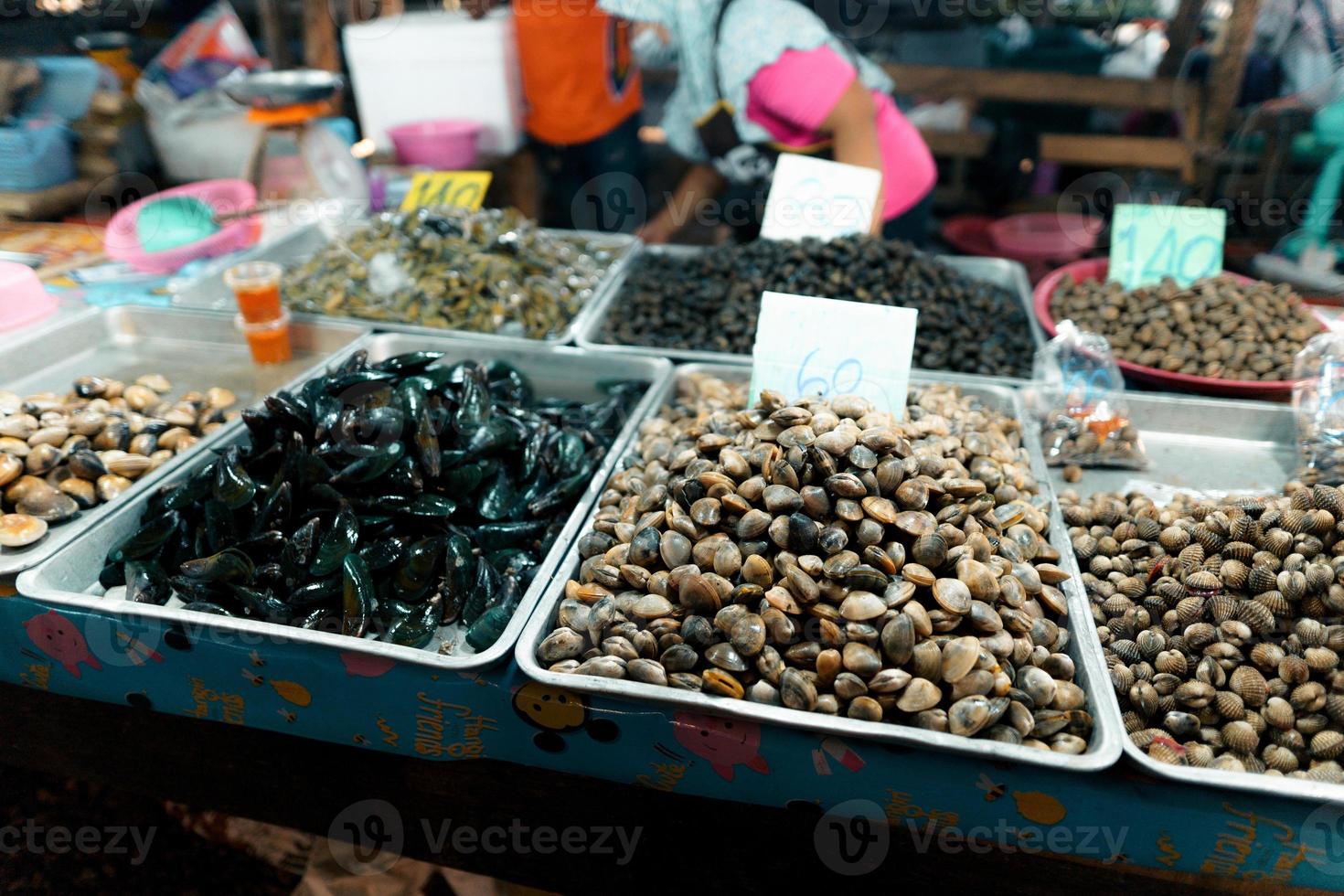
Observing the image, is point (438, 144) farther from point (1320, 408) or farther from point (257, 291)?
point (1320, 408)

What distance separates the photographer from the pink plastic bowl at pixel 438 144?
3.21 m

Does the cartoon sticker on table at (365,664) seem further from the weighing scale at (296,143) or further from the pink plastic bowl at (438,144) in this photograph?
the pink plastic bowl at (438,144)

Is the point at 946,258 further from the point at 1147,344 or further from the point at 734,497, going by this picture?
the point at 734,497

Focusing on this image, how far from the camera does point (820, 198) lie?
2.41 m

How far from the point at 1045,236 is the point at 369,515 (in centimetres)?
357

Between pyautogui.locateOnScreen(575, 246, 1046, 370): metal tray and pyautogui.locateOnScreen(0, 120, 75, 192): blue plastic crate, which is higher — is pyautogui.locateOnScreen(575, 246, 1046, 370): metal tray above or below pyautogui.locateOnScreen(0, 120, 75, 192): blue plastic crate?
below

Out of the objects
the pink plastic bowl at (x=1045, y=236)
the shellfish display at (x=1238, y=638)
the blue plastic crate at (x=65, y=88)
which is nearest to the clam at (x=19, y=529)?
the shellfish display at (x=1238, y=638)

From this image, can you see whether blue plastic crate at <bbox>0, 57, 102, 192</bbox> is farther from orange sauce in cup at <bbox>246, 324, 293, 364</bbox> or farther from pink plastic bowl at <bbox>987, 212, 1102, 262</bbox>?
pink plastic bowl at <bbox>987, 212, 1102, 262</bbox>

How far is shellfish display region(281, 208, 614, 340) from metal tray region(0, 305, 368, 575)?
15 cm

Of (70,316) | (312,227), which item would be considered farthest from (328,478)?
(312,227)

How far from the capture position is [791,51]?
2.50 m

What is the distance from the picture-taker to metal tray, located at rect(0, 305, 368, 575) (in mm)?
2176

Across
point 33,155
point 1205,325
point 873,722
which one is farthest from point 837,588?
point 33,155

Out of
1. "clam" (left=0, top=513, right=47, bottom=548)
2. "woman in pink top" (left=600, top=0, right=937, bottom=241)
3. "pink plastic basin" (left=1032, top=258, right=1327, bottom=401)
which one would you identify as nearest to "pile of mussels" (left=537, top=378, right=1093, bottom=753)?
"pink plastic basin" (left=1032, top=258, right=1327, bottom=401)
